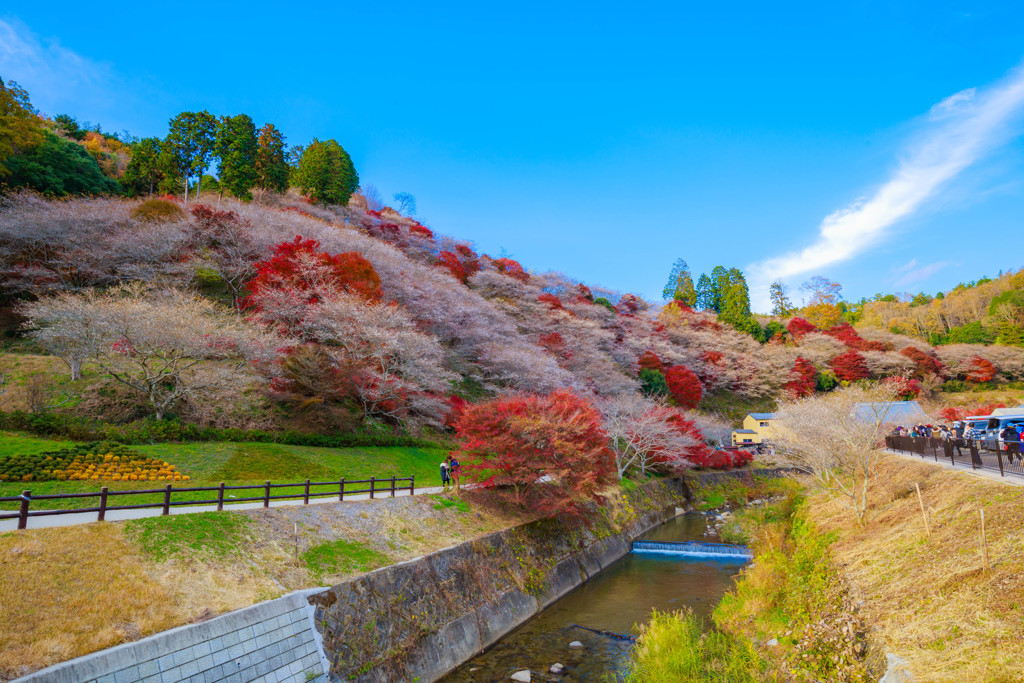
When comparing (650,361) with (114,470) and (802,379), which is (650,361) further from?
(114,470)

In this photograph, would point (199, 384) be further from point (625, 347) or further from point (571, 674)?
point (625, 347)

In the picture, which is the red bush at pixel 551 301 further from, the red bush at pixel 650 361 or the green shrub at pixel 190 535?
the green shrub at pixel 190 535

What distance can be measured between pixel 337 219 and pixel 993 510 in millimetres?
55010

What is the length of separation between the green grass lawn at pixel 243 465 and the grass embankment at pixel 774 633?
1255 cm

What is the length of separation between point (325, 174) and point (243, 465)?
48.7m

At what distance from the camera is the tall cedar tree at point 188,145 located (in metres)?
49.0

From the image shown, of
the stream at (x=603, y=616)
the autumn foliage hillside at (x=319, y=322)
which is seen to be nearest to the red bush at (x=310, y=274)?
the autumn foliage hillside at (x=319, y=322)

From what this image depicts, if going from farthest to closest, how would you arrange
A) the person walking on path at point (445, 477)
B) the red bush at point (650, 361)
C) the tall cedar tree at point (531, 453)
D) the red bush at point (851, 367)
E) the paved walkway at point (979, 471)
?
the red bush at point (851, 367) → the red bush at point (650, 361) → the person walking on path at point (445, 477) → the tall cedar tree at point (531, 453) → the paved walkway at point (979, 471)

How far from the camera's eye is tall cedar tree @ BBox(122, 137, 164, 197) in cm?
4831

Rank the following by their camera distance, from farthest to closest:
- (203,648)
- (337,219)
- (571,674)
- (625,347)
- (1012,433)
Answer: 1. (625,347)
2. (337,219)
3. (1012,433)
4. (571,674)
5. (203,648)

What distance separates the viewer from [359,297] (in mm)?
30328

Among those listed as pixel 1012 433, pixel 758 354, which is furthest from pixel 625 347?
pixel 1012 433

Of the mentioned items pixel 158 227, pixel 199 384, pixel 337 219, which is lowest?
pixel 199 384

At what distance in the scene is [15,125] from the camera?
33.0 m
